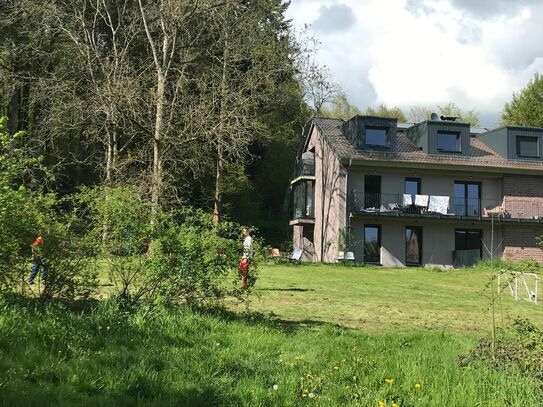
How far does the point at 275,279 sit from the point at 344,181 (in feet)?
51.7

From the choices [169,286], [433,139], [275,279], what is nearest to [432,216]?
[433,139]

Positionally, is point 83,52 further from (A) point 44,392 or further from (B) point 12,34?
(A) point 44,392

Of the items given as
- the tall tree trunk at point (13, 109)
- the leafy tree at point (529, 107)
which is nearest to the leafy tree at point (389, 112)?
the leafy tree at point (529, 107)

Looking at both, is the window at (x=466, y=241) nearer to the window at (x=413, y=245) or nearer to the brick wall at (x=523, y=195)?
the window at (x=413, y=245)

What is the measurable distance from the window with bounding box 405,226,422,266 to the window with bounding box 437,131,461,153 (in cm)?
551

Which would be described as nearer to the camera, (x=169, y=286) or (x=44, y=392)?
(x=44, y=392)

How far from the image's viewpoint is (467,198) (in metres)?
33.2

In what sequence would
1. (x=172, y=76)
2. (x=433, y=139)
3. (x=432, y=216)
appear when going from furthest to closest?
(x=433, y=139)
(x=432, y=216)
(x=172, y=76)

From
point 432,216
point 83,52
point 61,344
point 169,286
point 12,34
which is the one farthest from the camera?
point 432,216

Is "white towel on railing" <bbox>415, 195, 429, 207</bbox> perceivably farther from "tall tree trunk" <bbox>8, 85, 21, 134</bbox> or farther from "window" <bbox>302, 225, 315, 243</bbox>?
"tall tree trunk" <bbox>8, 85, 21, 134</bbox>

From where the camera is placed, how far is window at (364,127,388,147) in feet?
109

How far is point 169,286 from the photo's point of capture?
7.35 meters

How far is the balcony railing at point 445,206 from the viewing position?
Answer: 31500 millimetres

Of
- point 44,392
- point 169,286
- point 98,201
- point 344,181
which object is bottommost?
point 44,392
